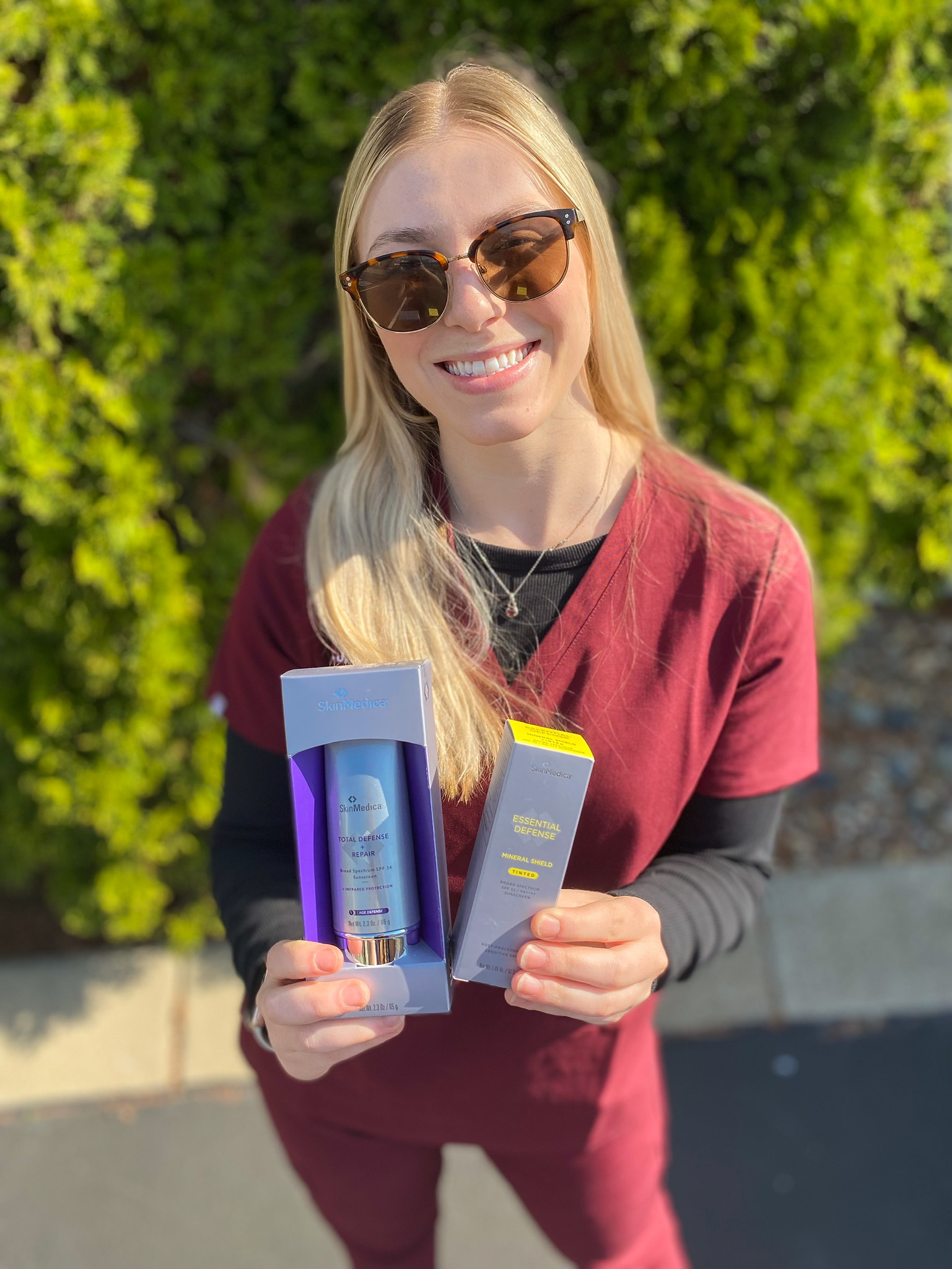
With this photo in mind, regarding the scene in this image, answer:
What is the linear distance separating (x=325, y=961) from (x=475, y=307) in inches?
35.5

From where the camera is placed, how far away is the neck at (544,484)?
1548 mm

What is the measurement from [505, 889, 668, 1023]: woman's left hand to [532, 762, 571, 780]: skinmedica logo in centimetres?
20

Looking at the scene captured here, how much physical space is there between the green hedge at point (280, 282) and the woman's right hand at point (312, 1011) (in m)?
1.60

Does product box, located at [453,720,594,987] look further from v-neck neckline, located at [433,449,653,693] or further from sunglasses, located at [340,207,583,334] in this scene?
sunglasses, located at [340,207,583,334]

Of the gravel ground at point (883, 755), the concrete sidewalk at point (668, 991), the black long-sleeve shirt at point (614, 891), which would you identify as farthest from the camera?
the gravel ground at point (883, 755)

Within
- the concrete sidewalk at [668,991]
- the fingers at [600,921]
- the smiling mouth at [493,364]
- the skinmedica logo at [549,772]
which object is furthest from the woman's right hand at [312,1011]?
the concrete sidewalk at [668,991]

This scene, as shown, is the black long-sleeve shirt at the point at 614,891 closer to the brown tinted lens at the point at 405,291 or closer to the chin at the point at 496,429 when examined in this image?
the chin at the point at 496,429

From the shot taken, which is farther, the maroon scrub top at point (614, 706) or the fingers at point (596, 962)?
the maroon scrub top at point (614, 706)

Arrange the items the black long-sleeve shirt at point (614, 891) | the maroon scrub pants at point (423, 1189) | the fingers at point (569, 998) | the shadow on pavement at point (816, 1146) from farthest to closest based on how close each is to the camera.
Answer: the shadow on pavement at point (816, 1146), the maroon scrub pants at point (423, 1189), the black long-sleeve shirt at point (614, 891), the fingers at point (569, 998)

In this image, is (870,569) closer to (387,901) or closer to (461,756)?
(461,756)

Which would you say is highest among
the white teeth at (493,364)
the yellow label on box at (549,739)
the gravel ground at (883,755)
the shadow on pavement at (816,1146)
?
the white teeth at (493,364)

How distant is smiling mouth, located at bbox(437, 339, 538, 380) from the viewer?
141cm

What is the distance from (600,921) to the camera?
1.33 metres

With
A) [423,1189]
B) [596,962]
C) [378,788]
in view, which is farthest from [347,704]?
[423,1189]
